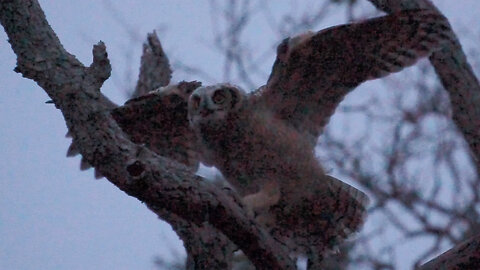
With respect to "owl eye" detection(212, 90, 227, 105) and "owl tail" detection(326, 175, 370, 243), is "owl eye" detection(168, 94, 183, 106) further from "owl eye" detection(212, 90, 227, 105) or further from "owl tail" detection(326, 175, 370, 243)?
"owl tail" detection(326, 175, 370, 243)

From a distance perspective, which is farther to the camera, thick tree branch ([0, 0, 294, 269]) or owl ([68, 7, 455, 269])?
owl ([68, 7, 455, 269])

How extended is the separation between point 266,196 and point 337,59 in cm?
89

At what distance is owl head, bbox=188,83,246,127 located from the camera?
4.31 meters

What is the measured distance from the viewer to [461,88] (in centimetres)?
417

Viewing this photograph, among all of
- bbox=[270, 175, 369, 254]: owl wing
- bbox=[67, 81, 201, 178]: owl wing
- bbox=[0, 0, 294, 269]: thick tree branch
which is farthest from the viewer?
bbox=[67, 81, 201, 178]: owl wing

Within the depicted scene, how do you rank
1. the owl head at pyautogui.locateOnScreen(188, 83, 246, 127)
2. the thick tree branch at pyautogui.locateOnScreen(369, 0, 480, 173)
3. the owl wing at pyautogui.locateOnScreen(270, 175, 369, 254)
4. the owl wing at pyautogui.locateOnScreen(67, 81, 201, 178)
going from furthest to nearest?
the owl wing at pyautogui.locateOnScreen(67, 81, 201, 178), the owl wing at pyautogui.locateOnScreen(270, 175, 369, 254), the owl head at pyautogui.locateOnScreen(188, 83, 246, 127), the thick tree branch at pyautogui.locateOnScreen(369, 0, 480, 173)

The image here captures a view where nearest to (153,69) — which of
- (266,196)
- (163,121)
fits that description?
(163,121)

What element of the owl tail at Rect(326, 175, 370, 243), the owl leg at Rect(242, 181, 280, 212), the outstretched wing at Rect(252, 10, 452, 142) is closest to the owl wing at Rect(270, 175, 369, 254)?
the owl tail at Rect(326, 175, 370, 243)

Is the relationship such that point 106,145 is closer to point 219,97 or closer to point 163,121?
point 219,97

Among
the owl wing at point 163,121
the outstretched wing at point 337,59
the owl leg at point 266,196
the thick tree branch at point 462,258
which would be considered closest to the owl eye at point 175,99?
the owl wing at point 163,121

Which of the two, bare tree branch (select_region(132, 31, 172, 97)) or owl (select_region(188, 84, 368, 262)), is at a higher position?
bare tree branch (select_region(132, 31, 172, 97))

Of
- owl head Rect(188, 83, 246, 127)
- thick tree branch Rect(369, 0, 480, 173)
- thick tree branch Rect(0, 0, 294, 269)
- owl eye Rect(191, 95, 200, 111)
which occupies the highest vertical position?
owl eye Rect(191, 95, 200, 111)

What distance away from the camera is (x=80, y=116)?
3.17 meters

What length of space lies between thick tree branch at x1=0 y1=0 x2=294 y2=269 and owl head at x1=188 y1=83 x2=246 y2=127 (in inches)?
38.7
